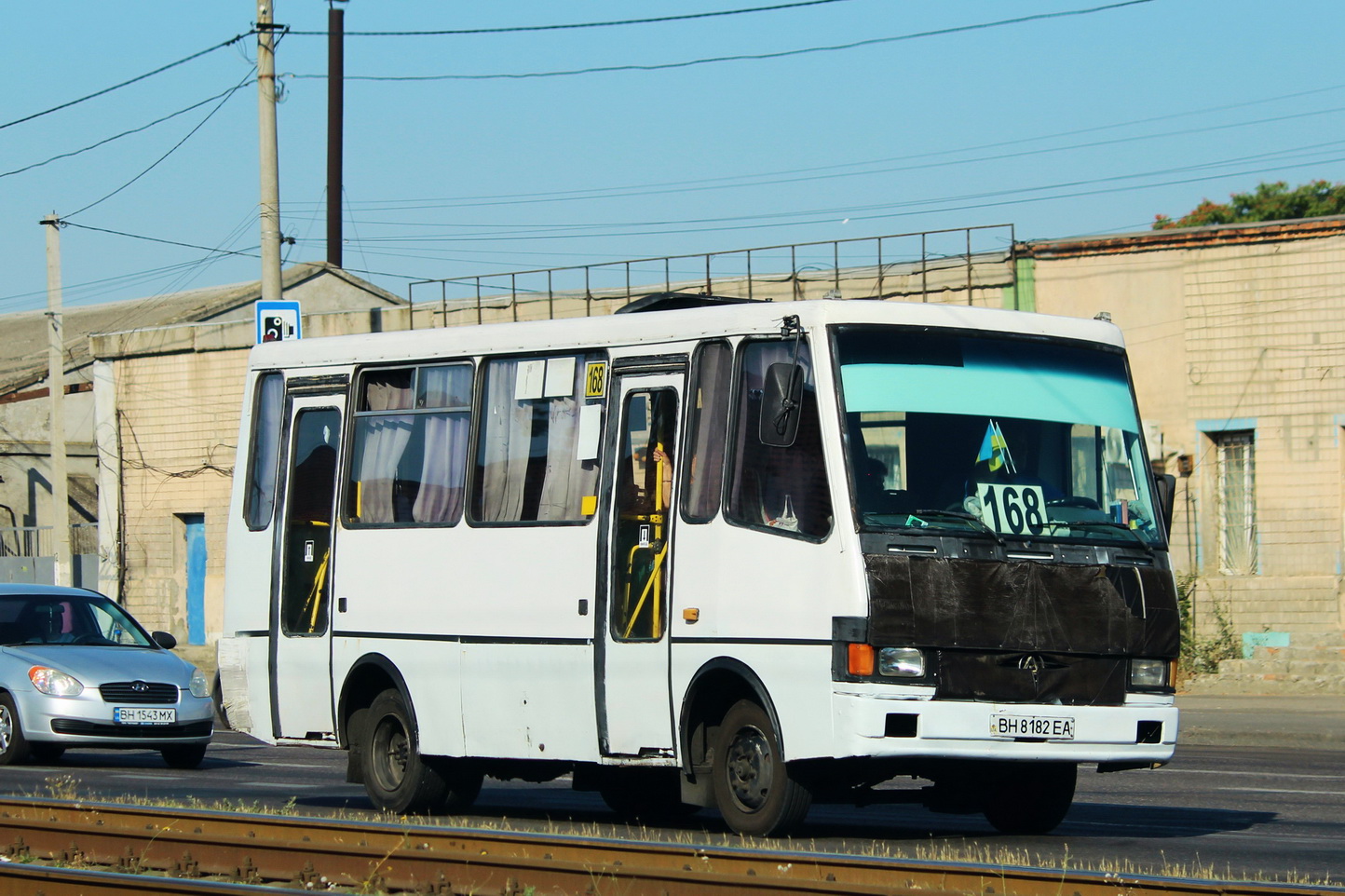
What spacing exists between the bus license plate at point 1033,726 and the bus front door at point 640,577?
6.04ft

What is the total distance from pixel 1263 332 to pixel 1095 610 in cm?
1689

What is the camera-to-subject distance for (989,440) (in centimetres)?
1012

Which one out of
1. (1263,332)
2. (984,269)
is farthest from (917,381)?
(984,269)

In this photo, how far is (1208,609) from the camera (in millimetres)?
25938

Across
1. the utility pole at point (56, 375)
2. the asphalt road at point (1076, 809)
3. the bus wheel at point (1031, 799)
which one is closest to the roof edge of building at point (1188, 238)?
the asphalt road at point (1076, 809)

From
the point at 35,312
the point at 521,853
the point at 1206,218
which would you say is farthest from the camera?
the point at 35,312

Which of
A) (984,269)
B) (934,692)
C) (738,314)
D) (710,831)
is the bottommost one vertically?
(710,831)

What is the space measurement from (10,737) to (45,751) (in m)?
0.82

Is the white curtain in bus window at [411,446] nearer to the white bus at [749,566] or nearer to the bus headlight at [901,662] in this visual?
the white bus at [749,566]

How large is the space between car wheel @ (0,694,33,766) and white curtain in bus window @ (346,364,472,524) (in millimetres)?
6730

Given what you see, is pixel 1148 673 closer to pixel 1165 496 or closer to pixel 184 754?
pixel 1165 496

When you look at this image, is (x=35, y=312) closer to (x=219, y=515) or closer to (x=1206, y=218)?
(x=219, y=515)

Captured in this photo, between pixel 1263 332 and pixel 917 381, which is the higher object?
pixel 1263 332

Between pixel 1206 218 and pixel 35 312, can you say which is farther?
pixel 35 312
